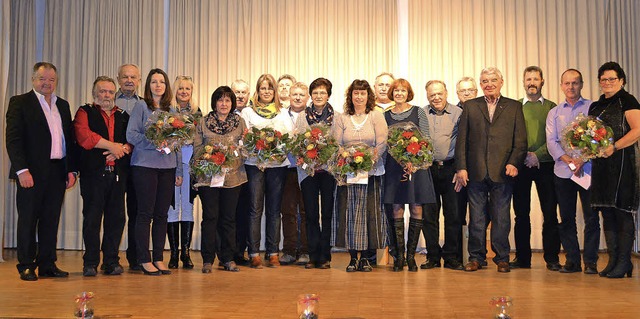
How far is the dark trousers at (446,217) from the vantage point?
6301 millimetres

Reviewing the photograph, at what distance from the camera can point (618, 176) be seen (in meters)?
5.67

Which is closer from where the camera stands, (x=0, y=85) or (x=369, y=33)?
(x=0, y=85)

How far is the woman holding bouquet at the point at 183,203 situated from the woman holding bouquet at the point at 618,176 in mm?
3491

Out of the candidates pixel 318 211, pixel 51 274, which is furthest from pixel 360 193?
pixel 51 274

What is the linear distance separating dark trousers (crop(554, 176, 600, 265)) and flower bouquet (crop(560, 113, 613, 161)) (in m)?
0.39

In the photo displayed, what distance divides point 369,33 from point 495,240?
11.0 ft

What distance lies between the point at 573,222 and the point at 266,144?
2.75 metres

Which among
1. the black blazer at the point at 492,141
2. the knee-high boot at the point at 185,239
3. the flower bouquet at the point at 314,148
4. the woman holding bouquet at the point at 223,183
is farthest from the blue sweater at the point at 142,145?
the black blazer at the point at 492,141

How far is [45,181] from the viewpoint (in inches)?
219

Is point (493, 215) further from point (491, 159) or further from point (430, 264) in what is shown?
point (430, 264)

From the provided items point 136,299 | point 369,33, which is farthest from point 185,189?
point 369,33

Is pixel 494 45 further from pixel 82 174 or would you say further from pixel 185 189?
pixel 82 174

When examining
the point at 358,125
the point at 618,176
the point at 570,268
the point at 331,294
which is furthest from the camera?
the point at 358,125

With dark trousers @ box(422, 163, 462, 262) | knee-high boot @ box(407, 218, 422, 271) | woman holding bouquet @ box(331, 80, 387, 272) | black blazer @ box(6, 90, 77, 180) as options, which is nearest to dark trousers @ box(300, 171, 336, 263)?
woman holding bouquet @ box(331, 80, 387, 272)
